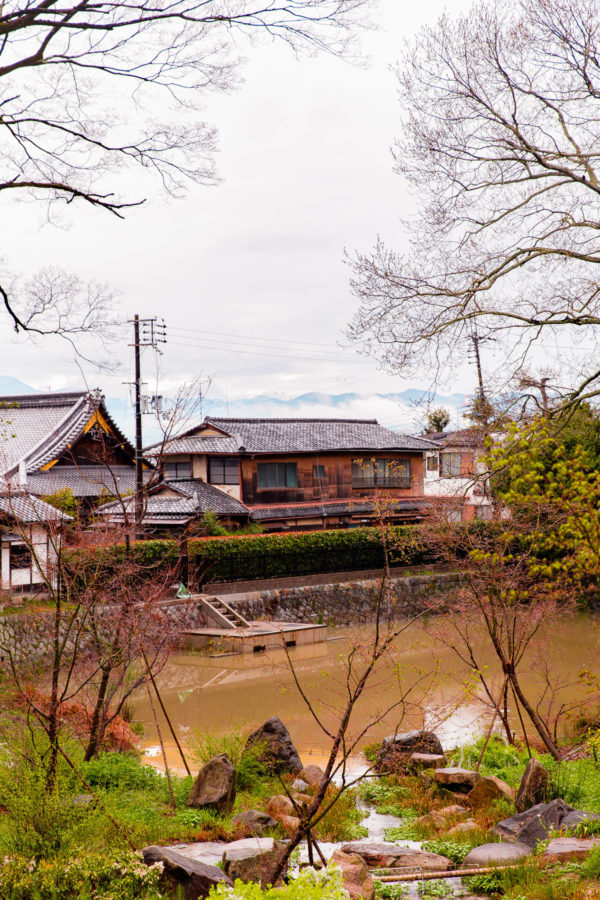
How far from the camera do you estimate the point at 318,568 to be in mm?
27891

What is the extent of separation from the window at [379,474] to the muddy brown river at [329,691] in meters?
11.4

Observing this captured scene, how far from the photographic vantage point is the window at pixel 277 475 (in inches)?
1280

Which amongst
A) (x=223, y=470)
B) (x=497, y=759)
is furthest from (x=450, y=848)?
(x=223, y=470)

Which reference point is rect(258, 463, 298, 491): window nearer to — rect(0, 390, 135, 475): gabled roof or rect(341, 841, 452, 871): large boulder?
rect(0, 390, 135, 475): gabled roof

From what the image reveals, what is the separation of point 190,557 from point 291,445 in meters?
9.95

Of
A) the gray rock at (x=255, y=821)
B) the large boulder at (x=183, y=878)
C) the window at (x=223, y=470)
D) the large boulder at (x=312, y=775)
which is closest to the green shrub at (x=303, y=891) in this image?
the large boulder at (x=183, y=878)

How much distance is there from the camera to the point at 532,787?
7680mm

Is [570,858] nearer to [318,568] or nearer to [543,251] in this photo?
[543,251]

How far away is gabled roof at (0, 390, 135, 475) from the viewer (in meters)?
26.3

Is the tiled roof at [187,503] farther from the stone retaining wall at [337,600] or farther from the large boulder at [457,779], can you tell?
the large boulder at [457,779]

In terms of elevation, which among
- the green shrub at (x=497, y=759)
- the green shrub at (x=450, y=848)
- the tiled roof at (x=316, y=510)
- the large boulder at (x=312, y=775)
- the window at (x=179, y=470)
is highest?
the window at (x=179, y=470)

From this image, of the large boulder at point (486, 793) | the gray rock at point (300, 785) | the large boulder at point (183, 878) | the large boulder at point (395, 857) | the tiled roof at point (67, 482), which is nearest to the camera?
the large boulder at point (183, 878)

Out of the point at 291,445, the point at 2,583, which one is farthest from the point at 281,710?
the point at 291,445

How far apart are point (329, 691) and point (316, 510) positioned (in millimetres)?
15246
